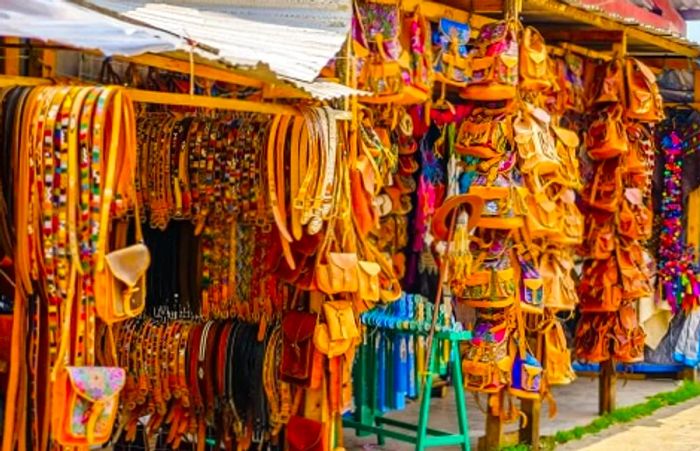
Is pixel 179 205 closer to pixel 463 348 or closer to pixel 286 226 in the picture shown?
pixel 286 226

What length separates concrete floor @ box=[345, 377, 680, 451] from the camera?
8.37m

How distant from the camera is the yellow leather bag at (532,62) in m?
7.77

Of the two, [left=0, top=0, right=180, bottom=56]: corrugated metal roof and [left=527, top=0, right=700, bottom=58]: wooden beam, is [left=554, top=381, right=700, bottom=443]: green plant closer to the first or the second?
[left=527, top=0, right=700, bottom=58]: wooden beam

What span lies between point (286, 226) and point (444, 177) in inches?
121

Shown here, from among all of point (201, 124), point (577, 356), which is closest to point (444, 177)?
point (577, 356)

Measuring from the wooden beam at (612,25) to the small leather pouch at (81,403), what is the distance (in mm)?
4521

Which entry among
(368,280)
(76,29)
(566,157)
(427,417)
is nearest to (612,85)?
(566,157)

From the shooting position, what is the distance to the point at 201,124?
248 inches

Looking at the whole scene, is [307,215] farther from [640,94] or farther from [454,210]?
[640,94]

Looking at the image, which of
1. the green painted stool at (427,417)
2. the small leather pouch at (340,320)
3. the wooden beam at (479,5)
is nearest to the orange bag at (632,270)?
the green painted stool at (427,417)

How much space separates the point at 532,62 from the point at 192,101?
3276 mm

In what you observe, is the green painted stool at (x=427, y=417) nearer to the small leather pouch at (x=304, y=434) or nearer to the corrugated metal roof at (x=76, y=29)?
the small leather pouch at (x=304, y=434)

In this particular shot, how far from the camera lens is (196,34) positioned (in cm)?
501

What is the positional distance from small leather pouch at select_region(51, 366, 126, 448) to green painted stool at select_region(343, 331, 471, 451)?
2.90 m
